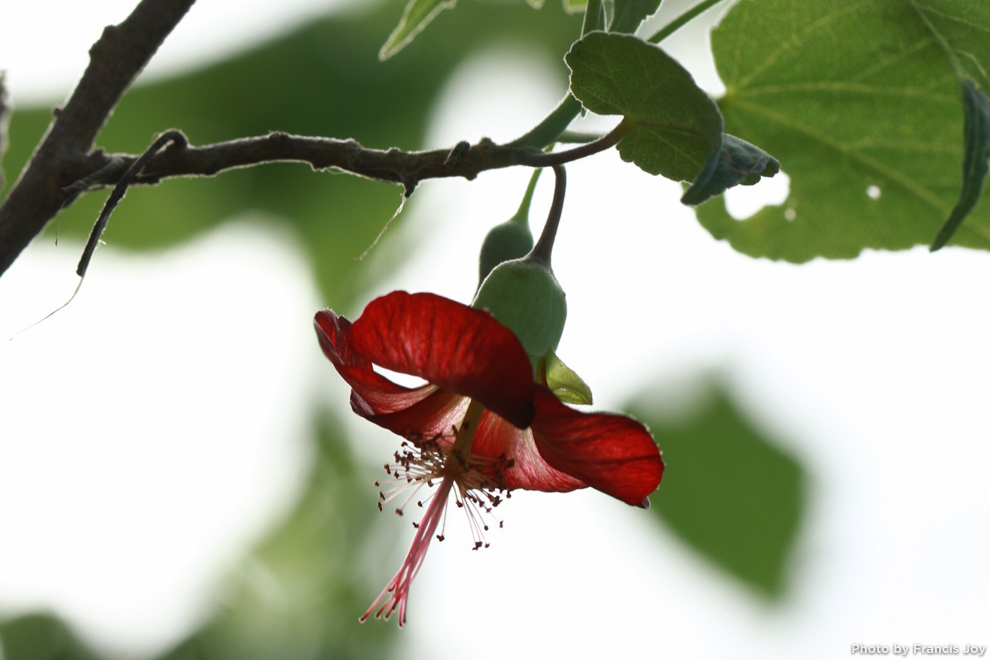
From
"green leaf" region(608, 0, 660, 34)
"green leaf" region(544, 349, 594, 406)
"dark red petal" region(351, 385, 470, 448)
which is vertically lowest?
"dark red petal" region(351, 385, 470, 448)

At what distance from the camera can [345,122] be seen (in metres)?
1.87

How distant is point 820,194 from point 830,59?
13cm

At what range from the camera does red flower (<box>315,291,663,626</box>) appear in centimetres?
45

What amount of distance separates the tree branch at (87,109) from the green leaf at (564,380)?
28cm

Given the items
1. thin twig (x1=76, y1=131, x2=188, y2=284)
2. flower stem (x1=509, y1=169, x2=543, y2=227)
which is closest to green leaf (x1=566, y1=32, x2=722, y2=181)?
flower stem (x1=509, y1=169, x2=543, y2=227)

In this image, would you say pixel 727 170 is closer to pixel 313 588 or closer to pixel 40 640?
pixel 313 588

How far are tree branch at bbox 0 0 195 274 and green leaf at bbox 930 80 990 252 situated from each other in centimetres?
42

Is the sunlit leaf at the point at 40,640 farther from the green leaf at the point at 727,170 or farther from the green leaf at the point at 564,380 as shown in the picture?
the green leaf at the point at 727,170

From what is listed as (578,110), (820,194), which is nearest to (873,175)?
(820,194)

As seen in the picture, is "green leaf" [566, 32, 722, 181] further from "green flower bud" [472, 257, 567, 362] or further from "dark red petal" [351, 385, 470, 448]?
"dark red petal" [351, 385, 470, 448]

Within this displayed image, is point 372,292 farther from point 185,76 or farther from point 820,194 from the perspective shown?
point 820,194

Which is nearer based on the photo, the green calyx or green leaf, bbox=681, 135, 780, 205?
green leaf, bbox=681, 135, 780, 205

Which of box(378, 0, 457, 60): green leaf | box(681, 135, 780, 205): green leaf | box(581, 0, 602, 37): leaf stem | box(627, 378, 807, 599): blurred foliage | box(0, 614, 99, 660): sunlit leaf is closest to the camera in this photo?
box(681, 135, 780, 205): green leaf

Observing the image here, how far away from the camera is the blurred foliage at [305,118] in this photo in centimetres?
166
